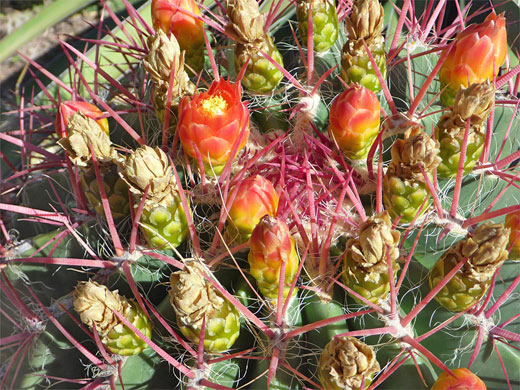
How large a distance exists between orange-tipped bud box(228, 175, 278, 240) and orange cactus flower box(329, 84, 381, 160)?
14cm

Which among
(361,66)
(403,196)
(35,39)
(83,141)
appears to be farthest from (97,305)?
(35,39)

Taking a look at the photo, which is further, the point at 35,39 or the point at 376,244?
the point at 35,39

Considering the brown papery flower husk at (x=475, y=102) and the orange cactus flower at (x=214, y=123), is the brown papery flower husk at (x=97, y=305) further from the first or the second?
the brown papery flower husk at (x=475, y=102)

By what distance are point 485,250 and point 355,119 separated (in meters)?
0.24

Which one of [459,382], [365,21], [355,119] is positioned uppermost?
[365,21]

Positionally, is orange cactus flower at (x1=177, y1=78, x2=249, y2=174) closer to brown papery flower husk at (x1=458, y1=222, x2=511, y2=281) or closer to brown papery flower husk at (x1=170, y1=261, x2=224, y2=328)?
brown papery flower husk at (x1=170, y1=261, x2=224, y2=328)

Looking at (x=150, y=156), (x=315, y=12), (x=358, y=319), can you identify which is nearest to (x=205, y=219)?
(x=150, y=156)

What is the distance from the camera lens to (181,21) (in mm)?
801

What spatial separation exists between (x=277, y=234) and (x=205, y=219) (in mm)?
170

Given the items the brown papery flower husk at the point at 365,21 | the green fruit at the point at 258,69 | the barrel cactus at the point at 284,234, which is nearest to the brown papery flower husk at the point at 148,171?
the barrel cactus at the point at 284,234

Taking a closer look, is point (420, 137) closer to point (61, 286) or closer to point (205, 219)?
point (205, 219)

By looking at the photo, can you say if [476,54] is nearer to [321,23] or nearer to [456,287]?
[321,23]

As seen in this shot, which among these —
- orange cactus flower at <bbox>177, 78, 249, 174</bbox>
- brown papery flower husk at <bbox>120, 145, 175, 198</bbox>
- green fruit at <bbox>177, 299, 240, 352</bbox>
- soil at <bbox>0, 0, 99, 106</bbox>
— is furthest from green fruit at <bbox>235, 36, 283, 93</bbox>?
soil at <bbox>0, 0, 99, 106</bbox>

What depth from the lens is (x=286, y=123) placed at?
795 mm
